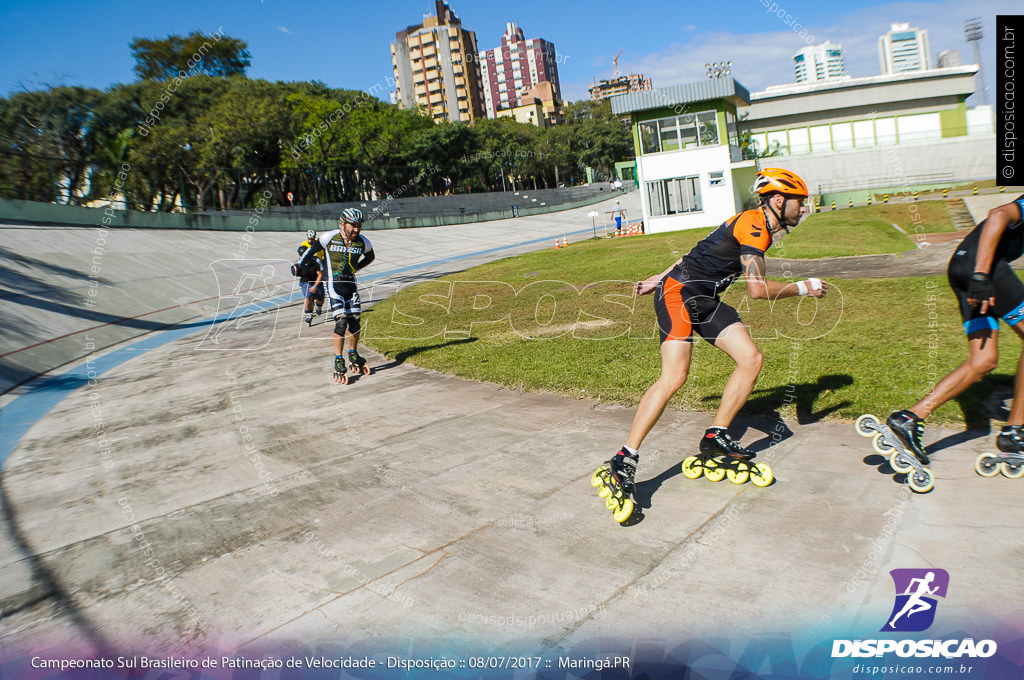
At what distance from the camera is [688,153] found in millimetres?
37406

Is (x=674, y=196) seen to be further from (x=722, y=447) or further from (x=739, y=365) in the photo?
(x=722, y=447)

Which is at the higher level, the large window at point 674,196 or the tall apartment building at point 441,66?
the tall apartment building at point 441,66

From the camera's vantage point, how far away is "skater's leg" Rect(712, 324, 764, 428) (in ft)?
14.6

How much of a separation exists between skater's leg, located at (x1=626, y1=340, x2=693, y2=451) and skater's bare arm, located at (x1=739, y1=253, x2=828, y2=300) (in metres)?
0.58

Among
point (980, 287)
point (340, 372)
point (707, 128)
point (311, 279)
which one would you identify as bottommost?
point (340, 372)

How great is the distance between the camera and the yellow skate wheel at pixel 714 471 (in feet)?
15.0

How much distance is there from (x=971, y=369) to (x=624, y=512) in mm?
2650

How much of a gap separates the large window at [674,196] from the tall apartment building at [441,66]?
119095 millimetres

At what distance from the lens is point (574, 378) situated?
7.70 meters

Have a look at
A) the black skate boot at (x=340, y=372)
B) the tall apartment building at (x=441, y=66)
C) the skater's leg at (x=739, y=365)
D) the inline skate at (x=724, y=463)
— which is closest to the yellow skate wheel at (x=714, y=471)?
the inline skate at (x=724, y=463)

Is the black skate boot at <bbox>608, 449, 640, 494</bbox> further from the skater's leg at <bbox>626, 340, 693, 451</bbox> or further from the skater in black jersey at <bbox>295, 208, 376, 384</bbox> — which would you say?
the skater in black jersey at <bbox>295, 208, 376, 384</bbox>

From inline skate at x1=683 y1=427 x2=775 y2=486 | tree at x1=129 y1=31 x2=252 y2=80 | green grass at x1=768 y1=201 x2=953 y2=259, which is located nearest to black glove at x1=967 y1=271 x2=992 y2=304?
inline skate at x1=683 y1=427 x2=775 y2=486

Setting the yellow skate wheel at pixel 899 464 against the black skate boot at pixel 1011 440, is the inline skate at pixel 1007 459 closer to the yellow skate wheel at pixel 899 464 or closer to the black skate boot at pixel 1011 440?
the black skate boot at pixel 1011 440

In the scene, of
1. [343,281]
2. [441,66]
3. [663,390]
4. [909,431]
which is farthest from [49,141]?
→ [441,66]
